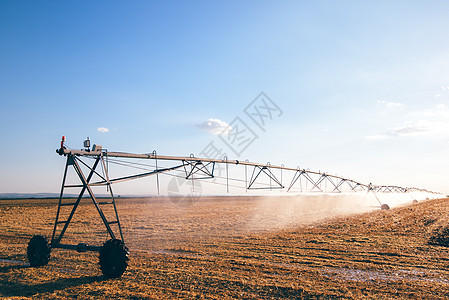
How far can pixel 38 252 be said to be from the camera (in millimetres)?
11617

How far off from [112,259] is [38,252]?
4246mm

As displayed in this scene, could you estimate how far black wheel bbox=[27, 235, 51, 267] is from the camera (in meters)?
11.6

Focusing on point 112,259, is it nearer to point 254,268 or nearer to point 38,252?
point 38,252

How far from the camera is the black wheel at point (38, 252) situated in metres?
11.6

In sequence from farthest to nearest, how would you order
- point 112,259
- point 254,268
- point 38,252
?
point 38,252
point 254,268
point 112,259

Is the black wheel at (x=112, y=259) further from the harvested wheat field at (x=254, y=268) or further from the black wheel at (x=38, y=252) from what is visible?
the black wheel at (x=38, y=252)

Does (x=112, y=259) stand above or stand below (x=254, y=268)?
above

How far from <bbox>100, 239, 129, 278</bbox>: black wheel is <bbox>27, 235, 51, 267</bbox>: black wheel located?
3562 mm

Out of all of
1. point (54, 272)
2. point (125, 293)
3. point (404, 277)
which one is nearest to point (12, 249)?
point (54, 272)

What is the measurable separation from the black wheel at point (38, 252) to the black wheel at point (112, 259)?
3562mm

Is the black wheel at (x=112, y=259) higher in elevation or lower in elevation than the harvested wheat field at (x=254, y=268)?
higher

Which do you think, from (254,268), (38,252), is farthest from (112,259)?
(254,268)

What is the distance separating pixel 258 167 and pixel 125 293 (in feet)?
50.0

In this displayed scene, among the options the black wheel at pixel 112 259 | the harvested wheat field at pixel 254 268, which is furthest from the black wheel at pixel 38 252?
the black wheel at pixel 112 259
